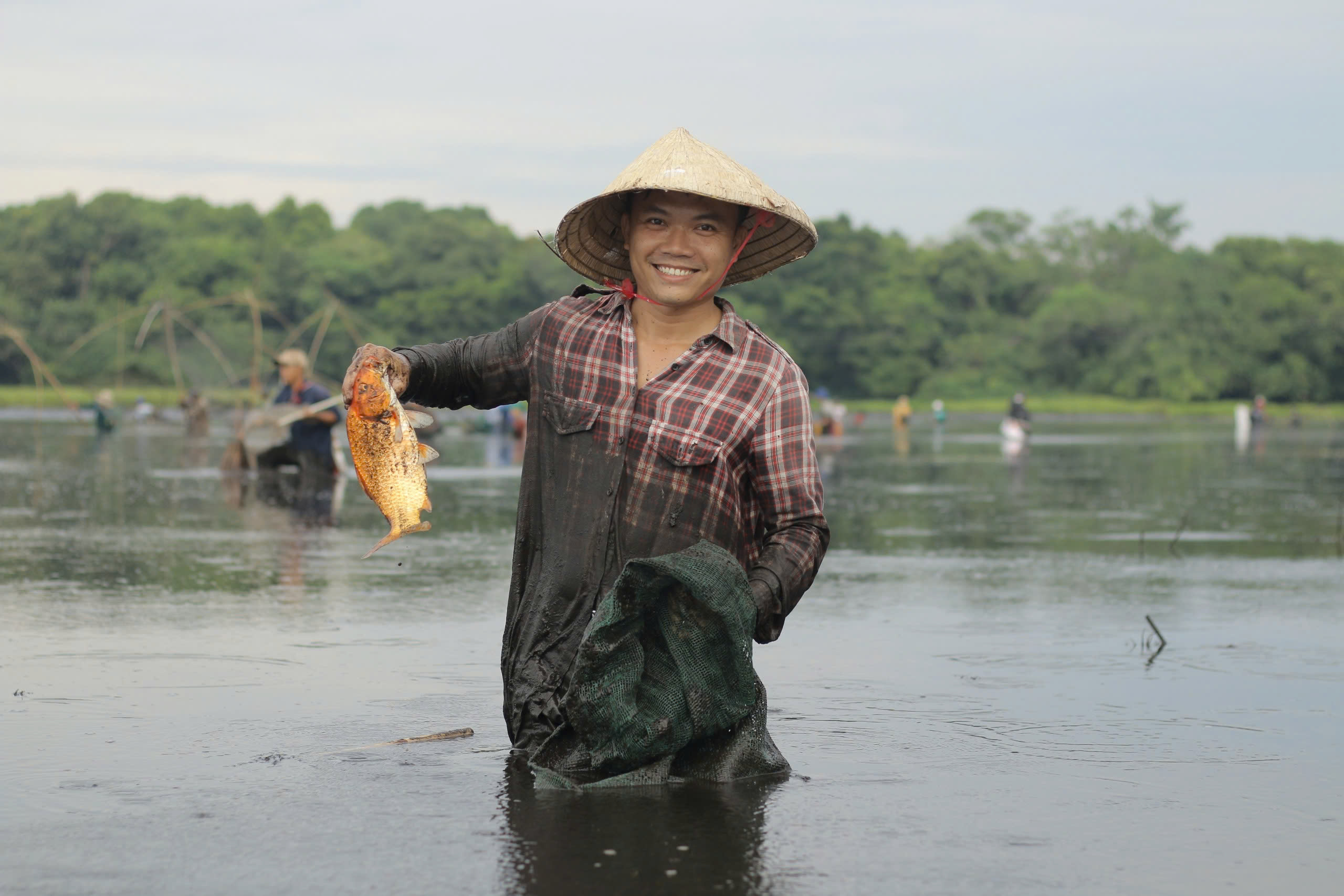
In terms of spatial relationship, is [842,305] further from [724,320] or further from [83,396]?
[724,320]

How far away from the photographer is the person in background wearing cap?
642 inches

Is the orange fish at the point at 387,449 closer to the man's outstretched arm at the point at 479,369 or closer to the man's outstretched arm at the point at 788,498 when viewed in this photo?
the man's outstretched arm at the point at 479,369

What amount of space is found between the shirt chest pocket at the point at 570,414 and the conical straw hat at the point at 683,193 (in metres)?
0.45

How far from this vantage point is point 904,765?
5.18m

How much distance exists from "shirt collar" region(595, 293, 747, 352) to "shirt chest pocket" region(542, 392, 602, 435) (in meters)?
0.29

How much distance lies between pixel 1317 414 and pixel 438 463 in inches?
2618

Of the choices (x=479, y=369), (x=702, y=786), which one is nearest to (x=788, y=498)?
(x=702, y=786)

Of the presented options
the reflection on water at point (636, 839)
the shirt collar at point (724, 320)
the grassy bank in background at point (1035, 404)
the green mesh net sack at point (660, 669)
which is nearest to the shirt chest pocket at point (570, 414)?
the shirt collar at point (724, 320)

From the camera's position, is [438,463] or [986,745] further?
[438,463]

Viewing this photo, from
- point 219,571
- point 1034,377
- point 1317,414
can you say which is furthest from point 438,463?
point 1034,377

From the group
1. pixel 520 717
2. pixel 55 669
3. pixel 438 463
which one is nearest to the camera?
pixel 520 717

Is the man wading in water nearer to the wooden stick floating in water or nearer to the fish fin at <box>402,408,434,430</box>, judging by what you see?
the fish fin at <box>402,408,434,430</box>

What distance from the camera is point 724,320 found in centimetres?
461

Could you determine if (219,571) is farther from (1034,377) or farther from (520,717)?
(1034,377)
